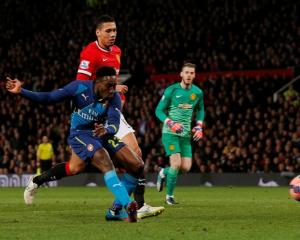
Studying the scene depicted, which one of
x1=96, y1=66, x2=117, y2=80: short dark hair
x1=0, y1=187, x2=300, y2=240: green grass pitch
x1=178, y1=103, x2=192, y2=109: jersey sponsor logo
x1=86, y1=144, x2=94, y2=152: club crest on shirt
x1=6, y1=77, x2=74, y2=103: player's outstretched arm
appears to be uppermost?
x1=96, y1=66, x2=117, y2=80: short dark hair

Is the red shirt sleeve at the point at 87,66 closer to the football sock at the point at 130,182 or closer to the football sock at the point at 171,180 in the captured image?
the football sock at the point at 130,182

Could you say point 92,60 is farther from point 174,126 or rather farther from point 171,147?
point 171,147

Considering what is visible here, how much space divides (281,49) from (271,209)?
56.1 ft

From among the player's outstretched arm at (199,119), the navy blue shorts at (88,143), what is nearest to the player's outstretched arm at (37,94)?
the navy blue shorts at (88,143)

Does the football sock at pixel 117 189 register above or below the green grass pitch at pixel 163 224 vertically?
above

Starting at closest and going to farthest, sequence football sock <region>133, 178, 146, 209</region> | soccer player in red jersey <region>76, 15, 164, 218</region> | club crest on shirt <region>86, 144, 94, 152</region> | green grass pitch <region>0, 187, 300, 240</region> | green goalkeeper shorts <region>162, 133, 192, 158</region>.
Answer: green grass pitch <region>0, 187, 300, 240</region>
club crest on shirt <region>86, 144, 94, 152</region>
football sock <region>133, 178, 146, 209</region>
soccer player in red jersey <region>76, 15, 164, 218</region>
green goalkeeper shorts <region>162, 133, 192, 158</region>

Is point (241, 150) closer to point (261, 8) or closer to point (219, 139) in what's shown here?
point (219, 139)

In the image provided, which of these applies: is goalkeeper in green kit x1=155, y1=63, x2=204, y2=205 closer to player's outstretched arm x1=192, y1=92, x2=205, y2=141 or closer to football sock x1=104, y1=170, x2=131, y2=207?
player's outstretched arm x1=192, y1=92, x2=205, y2=141

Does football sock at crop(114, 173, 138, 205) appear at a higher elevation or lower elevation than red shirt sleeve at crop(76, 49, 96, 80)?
lower

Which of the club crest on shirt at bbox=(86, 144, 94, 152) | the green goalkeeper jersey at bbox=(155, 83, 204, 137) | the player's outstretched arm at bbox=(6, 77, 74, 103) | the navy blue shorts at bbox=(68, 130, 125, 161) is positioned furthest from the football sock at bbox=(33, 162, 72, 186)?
the green goalkeeper jersey at bbox=(155, 83, 204, 137)

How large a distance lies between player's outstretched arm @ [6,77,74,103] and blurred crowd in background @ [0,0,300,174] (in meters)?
12.3

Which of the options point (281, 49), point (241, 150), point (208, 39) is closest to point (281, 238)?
point (241, 150)

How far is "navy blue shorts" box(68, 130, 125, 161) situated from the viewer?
10320 mm

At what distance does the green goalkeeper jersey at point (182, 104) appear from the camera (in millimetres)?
15477
